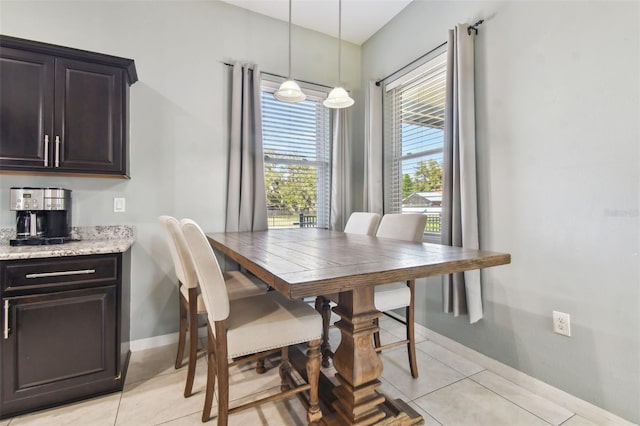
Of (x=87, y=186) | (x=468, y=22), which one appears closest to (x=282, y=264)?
(x=87, y=186)

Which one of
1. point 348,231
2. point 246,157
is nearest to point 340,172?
point 348,231

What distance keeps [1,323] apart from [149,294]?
90 cm

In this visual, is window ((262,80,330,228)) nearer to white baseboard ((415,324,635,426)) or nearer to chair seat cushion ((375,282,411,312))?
chair seat cushion ((375,282,411,312))

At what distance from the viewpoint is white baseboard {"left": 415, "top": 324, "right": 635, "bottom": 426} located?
4.83ft

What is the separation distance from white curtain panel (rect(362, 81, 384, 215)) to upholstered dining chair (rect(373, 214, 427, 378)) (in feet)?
2.32

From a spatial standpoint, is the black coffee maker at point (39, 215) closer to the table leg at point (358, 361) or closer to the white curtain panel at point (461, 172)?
the table leg at point (358, 361)

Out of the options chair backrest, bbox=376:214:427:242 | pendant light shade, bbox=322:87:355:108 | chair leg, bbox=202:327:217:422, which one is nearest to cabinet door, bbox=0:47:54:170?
chair leg, bbox=202:327:217:422

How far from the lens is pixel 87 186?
2172mm

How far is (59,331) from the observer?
5.34 feet

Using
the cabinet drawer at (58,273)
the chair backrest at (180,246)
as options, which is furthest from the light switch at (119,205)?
the chair backrest at (180,246)

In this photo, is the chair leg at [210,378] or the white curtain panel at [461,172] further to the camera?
the white curtain panel at [461,172]

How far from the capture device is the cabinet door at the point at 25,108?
1762 millimetres

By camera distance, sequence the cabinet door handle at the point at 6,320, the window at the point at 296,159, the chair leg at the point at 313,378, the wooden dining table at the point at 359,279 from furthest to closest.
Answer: the window at the point at 296,159
the cabinet door handle at the point at 6,320
the chair leg at the point at 313,378
the wooden dining table at the point at 359,279

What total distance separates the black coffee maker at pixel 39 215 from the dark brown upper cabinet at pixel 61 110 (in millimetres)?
144
